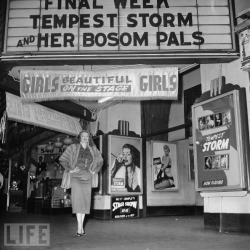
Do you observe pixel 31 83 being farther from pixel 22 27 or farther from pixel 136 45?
pixel 136 45

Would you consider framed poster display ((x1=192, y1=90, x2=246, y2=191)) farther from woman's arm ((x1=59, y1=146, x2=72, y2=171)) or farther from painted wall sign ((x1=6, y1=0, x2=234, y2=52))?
woman's arm ((x1=59, y1=146, x2=72, y2=171))

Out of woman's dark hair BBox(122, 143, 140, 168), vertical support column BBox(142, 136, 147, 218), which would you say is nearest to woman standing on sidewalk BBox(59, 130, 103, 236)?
woman's dark hair BBox(122, 143, 140, 168)

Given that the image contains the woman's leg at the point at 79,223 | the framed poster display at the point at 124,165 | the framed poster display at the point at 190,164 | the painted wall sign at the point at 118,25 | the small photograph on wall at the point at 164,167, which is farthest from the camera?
the framed poster display at the point at 190,164

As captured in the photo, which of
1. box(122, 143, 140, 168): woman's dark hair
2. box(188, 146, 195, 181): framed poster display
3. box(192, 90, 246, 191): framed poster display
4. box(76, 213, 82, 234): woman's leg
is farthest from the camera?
box(188, 146, 195, 181): framed poster display

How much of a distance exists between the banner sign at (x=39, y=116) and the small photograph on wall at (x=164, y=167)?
7.97 feet

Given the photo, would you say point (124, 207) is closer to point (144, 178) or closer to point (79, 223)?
point (144, 178)

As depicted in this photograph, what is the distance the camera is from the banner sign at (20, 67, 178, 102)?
512cm

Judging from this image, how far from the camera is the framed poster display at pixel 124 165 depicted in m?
8.86

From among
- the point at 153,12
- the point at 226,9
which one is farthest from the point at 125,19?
the point at 226,9

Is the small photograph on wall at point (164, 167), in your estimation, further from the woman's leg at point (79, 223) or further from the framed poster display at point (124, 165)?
the woman's leg at point (79, 223)

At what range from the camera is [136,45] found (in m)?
4.82

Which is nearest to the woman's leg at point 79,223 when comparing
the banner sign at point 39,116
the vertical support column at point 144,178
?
the banner sign at point 39,116

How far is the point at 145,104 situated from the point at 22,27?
5.35 meters

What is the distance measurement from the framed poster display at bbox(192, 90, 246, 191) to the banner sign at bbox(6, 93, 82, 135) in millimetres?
3557
